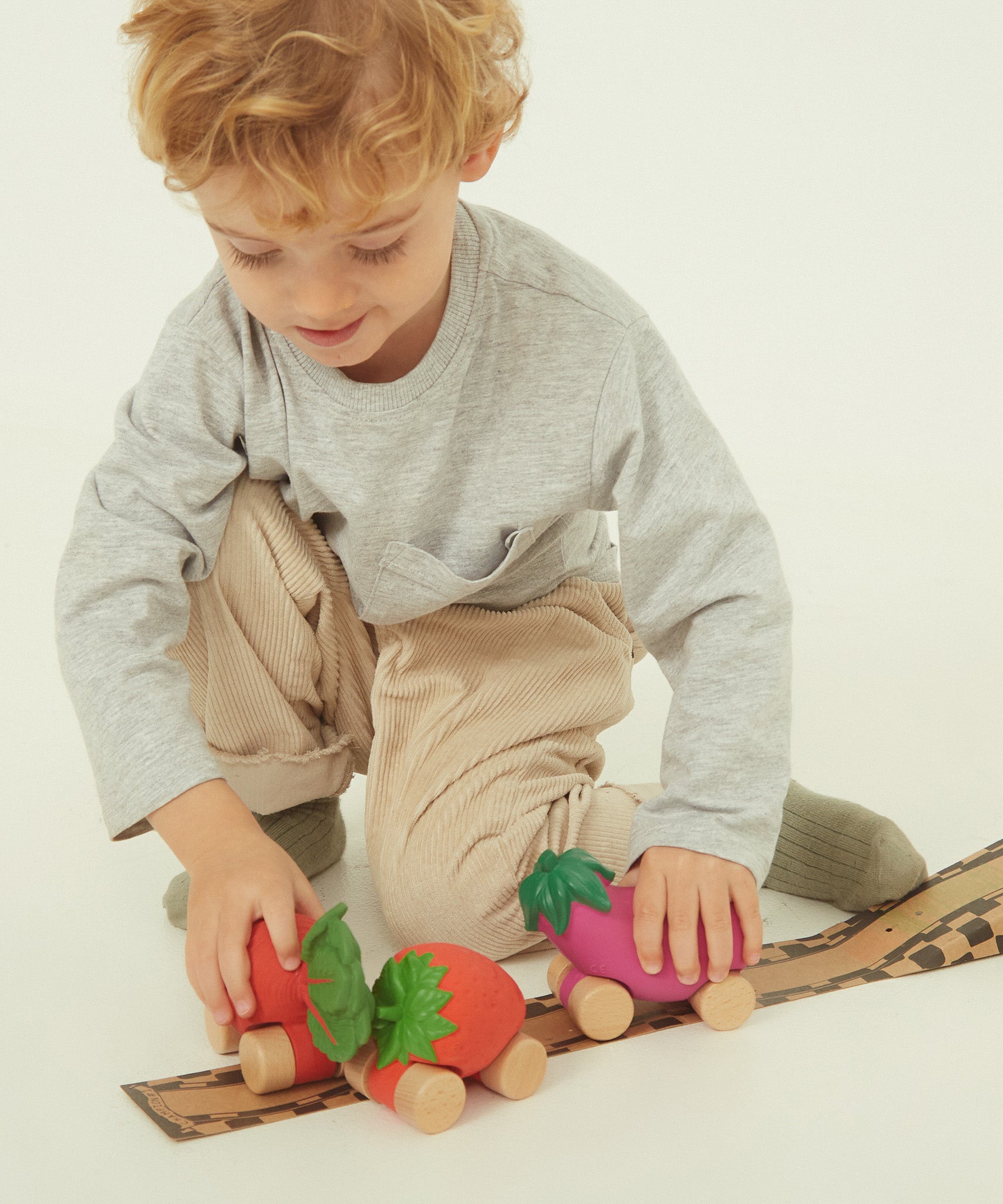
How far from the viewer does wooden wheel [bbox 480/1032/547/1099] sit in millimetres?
710

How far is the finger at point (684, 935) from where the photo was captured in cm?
78

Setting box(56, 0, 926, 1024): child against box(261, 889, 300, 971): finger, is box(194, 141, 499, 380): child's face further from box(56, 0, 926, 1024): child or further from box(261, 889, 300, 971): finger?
box(261, 889, 300, 971): finger

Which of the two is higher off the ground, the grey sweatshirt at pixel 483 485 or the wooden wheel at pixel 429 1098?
the grey sweatshirt at pixel 483 485

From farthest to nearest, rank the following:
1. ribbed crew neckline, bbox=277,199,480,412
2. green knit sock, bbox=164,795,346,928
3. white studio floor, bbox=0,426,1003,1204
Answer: green knit sock, bbox=164,795,346,928
ribbed crew neckline, bbox=277,199,480,412
white studio floor, bbox=0,426,1003,1204

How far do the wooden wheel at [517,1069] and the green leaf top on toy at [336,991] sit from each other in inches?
2.7

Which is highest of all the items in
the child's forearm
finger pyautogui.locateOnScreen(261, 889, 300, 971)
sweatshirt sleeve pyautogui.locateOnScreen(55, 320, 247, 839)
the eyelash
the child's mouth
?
the eyelash

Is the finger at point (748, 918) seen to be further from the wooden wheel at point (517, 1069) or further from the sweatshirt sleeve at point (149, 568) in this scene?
the sweatshirt sleeve at point (149, 568)

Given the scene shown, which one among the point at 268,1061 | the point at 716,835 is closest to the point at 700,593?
the point at 716,835

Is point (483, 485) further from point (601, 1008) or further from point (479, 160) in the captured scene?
point (601, 1008)

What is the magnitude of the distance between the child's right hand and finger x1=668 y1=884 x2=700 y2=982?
0.66ft

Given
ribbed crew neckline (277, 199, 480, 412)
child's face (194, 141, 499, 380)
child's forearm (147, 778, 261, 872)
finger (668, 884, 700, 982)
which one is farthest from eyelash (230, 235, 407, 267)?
finger (668, 884, 700, 982)

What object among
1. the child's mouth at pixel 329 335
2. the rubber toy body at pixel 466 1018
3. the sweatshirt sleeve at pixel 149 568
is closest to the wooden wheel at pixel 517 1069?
the rubber toy body at pixel 466 1018

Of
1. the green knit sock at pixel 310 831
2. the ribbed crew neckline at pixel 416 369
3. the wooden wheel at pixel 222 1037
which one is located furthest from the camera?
the green knit sock at pixel 310 831

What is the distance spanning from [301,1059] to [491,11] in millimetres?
574
